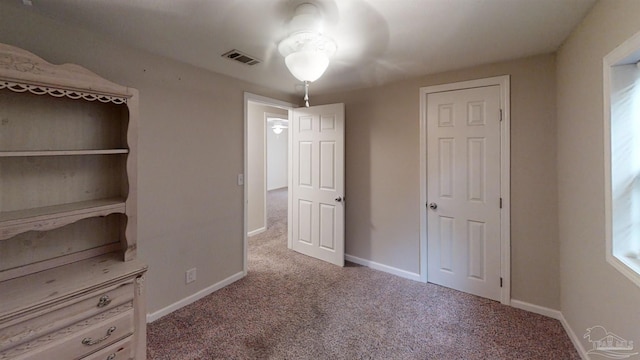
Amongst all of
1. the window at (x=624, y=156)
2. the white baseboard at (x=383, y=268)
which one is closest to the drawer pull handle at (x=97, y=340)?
the white baseboard at (x=383, y=268)

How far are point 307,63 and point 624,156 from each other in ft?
5.72

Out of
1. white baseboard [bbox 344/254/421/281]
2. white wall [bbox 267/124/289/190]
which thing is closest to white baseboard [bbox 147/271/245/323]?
white baseboard [bbox 344/254/421/281]

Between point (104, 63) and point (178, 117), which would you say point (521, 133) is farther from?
point (104, 63)

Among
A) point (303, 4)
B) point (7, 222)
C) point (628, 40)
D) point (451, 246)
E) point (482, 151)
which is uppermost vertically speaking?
point (303, 4)

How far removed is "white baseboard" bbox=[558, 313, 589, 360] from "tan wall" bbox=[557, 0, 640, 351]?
0.05 metres

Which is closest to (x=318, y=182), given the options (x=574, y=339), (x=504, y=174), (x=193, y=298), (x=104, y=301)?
(x=193, y=298)

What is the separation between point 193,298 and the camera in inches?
99.0

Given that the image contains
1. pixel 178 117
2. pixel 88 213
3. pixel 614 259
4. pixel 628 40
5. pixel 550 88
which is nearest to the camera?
pixel 628 40

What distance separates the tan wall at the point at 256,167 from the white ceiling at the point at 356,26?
7.31 feet

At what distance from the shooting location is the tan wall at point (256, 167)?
4648mm

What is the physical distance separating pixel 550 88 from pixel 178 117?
3.14m

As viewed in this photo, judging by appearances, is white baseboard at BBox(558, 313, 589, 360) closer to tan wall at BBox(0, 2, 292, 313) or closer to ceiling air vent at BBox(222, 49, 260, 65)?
tan wall at BBox(0, 2, 292, 313)

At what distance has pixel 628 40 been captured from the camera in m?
1.22

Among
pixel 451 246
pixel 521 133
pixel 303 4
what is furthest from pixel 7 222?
pixel 521 133
